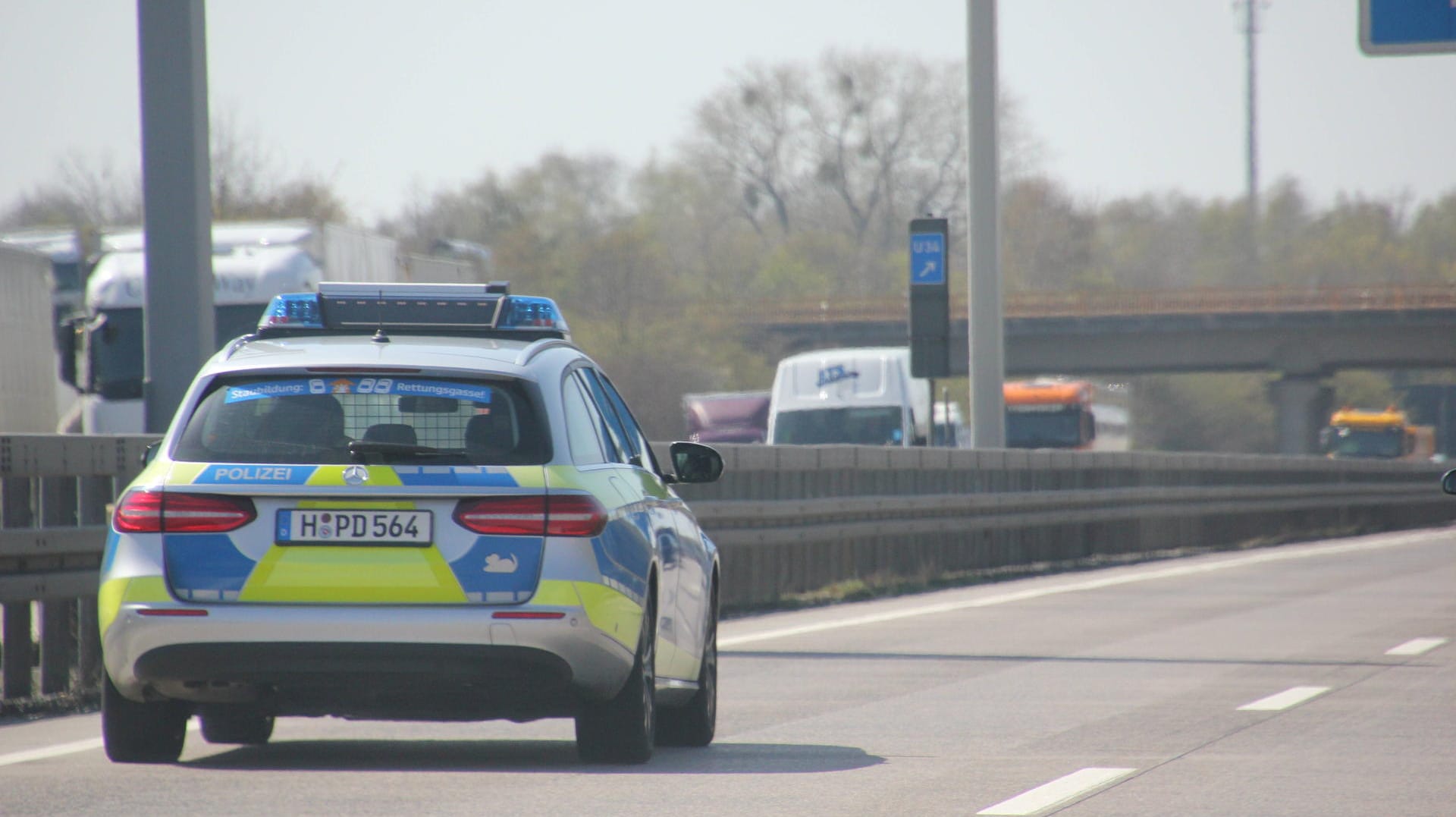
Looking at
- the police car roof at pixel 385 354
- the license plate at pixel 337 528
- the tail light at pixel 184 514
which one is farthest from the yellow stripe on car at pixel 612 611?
the tail light at pixel 184 514

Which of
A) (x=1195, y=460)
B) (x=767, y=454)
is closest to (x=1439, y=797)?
(x=767, y=454)

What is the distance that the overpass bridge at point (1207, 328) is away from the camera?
70.2 metres

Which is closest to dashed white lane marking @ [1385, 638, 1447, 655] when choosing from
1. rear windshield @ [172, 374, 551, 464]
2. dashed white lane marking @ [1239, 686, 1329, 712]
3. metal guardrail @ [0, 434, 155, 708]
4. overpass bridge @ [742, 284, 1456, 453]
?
dashed white lane marking @ [1239, 686, 1329, 712]

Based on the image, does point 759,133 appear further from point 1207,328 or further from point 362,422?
point 362,422

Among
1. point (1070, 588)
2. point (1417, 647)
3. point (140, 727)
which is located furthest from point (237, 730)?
point (1070, 588)

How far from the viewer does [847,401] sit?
37.8 metres

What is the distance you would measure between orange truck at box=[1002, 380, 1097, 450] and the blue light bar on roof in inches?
2270

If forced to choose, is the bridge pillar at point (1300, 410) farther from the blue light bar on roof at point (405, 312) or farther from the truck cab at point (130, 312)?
the blue light bar on roof at point (405, 312)

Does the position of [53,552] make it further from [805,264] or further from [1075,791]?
[805,264]

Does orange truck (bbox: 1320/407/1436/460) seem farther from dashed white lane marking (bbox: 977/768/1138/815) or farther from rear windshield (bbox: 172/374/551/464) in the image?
rear windshield (bbox: 172/374/551/464)

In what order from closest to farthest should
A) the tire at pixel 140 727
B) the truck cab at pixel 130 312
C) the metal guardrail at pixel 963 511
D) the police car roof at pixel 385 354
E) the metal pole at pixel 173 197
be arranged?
the police car roof at pixel 385 354 → the tire at pixel 140 727 → the metal pole at pixel 173 197 → the metal guardrail at pixel 963 511 → the truck cab at pixel 130 312

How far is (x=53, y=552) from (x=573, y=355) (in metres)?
2.99

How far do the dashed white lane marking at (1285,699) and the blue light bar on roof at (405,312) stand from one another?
3761 mm

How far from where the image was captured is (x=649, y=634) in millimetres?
7652
